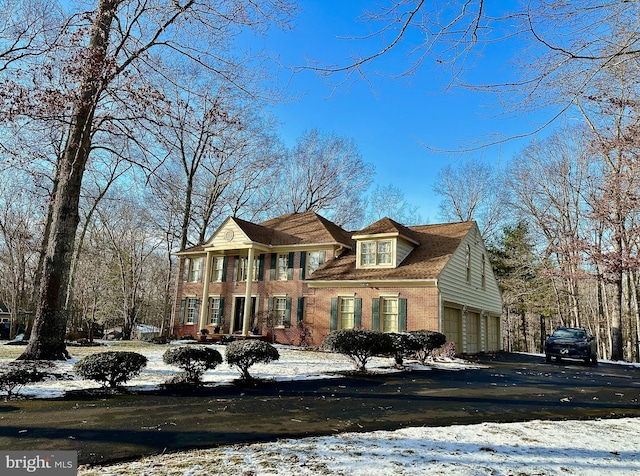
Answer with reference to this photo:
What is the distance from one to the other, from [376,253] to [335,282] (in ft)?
7.89

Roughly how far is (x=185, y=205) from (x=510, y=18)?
25.7 m

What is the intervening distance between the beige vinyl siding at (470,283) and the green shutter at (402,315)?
5.42 ft

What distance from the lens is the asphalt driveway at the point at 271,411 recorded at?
452 centimetres

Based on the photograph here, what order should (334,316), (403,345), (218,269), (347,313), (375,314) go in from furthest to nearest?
(218,269), (334,316), (347,313), (375,314), (403,345)

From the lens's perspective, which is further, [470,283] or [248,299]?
[248,299]

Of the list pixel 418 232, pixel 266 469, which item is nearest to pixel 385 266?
pixel 418 232

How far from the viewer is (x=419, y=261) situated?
63.6ft

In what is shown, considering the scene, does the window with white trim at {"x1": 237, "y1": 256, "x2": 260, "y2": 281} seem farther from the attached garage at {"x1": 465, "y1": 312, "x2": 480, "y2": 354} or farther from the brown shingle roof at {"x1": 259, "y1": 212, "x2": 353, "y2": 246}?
the attached garage at {"x1": 465, "y1": 312, "x2": 480, "y2": 354}

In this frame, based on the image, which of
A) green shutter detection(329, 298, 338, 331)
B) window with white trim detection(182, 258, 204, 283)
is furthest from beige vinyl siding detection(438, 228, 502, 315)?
window with white trim detection(182, 258, 204, 283)

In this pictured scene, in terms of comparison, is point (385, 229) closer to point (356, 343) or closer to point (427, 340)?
point (427, 340)

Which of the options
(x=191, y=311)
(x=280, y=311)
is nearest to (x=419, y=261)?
(x=280, y=311)

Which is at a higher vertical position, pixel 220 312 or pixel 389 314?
pixel 389 314

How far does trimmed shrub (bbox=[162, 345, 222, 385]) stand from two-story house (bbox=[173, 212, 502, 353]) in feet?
36.2

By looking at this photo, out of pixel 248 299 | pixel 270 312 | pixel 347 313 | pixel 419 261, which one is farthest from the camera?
pixel 248 299
